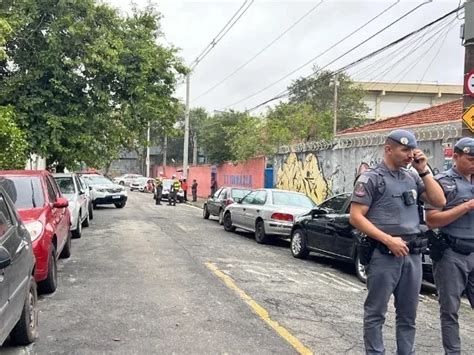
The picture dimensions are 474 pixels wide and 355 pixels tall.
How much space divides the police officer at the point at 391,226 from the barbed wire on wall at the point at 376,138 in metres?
9.64

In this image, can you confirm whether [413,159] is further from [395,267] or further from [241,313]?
[241,313]

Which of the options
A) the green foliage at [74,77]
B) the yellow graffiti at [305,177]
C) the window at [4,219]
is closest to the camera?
the window at [4,219]

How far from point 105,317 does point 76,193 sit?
8.44 metres

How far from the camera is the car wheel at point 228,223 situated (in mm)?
16438

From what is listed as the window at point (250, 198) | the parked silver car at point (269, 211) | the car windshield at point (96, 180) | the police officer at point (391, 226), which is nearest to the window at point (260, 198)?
the parked silver car at point (269, 211)

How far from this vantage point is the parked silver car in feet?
43.4

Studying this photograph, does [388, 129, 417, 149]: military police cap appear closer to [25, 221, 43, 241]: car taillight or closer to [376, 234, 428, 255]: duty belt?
[376, 234, 428, 255]: duty belt

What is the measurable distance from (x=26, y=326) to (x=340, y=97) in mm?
41221

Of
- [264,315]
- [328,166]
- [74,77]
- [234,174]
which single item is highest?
[74,77]

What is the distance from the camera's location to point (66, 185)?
1464cm

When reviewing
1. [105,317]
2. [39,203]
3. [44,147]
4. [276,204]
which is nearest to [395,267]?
[105,317]

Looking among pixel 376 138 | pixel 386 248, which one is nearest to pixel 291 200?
pixel 376 138

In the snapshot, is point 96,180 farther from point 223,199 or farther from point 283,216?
point 283,216

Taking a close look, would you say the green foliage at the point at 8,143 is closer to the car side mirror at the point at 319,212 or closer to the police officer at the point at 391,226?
the car side mirror at the point at 319,212
